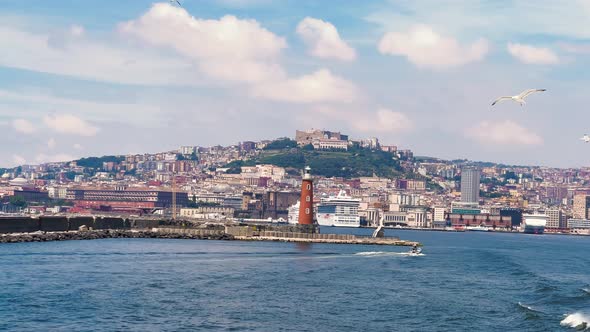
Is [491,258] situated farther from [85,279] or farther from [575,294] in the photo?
[85,279]

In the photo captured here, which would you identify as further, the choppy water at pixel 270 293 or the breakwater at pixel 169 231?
the breakwater at pixel 169 231

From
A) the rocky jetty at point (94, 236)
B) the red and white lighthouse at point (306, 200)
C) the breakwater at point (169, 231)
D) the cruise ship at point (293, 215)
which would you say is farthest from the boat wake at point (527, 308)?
the cruise ship at point (293, 215)

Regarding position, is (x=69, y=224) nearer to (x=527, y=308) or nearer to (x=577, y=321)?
(x=527, y=308)

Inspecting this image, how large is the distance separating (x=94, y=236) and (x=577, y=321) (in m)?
48.7

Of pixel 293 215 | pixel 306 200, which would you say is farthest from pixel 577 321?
pixel 293 215

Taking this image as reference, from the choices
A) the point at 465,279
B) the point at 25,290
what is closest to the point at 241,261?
the point at 465,279

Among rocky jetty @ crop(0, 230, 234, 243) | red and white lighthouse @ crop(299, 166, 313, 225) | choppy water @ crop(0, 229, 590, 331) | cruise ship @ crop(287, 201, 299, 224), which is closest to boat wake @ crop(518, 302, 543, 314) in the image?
choppy water @ crop(0, 229, 590, 331)

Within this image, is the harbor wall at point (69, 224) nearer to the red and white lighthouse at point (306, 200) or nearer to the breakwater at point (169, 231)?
the breakwater at point (169, 231)

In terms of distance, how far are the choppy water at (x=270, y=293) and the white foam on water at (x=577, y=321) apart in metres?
0.09

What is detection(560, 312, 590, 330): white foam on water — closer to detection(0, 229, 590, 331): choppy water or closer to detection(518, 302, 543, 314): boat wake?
detection(0, 229, 590, 331): choppy water

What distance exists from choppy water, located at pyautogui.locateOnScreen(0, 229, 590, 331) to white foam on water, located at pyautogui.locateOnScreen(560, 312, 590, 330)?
0.30 ft

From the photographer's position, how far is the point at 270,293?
123 feet

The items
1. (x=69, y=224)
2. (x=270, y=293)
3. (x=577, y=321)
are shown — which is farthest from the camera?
(x=69, y=224)

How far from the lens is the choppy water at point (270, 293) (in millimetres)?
30125
